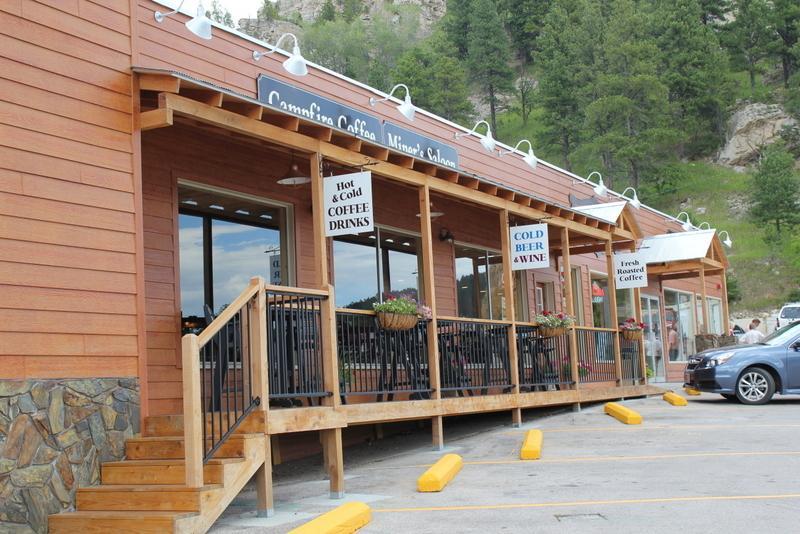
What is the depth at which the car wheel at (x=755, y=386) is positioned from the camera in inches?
634

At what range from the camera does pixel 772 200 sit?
54.8 meters

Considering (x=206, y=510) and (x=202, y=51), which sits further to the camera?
(x=202, y=51)

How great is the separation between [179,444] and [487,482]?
320cm

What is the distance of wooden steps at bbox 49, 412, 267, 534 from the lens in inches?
265

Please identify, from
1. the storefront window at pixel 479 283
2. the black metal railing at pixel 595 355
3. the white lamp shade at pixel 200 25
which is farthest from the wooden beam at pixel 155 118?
the black metal railing at pixel 595 355

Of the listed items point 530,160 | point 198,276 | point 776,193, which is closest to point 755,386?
point 530,160

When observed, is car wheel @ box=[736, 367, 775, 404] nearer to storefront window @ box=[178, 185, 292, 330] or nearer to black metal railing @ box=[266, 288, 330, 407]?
storefront window @ box=[178, 185, 292, 330]

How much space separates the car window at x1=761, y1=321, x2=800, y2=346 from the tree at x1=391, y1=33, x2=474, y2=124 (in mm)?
49923

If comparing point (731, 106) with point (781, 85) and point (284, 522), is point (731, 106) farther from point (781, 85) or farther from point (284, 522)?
point (284, 522)

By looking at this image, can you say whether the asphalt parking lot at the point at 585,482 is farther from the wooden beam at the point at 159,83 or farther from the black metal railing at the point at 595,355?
the wooden beam at the point at 159,83

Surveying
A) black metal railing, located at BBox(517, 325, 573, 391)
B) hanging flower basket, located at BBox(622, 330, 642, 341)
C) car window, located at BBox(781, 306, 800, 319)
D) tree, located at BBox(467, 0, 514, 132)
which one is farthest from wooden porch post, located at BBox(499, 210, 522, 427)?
tree, located at BBox(467, 0, 514, 132)

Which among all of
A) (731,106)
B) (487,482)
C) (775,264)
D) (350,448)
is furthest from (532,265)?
(731,106)

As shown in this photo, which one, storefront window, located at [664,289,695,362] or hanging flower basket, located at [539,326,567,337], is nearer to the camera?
hanging flower basket, located at [539,326,567,337]

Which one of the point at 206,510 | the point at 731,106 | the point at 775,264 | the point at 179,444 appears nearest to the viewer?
the point at 206,510
